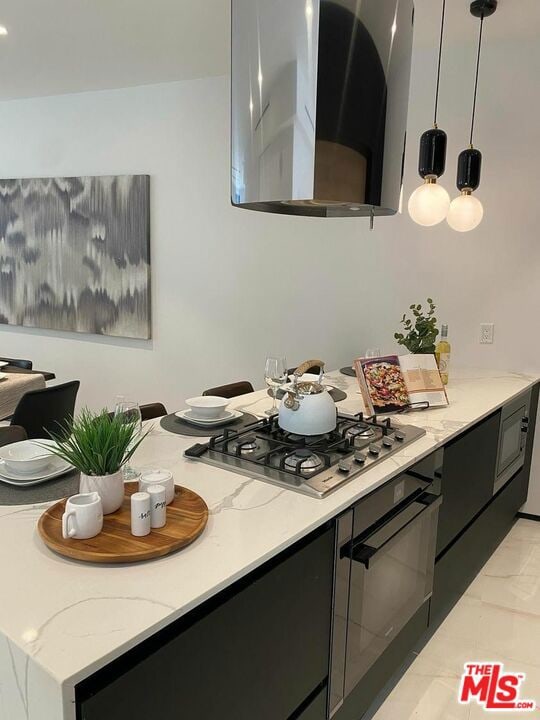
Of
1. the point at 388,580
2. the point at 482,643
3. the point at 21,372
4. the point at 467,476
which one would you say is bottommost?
the point at 482,643

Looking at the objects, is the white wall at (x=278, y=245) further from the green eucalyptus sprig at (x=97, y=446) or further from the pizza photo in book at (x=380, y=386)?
the green eucalyptus sprig at (x=97, y=446)

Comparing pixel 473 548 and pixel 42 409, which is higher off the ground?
pixel 42 409

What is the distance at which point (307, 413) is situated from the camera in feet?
5.90

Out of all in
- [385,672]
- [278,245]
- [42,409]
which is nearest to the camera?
[385,672]

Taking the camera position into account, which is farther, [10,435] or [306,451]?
[10,435]

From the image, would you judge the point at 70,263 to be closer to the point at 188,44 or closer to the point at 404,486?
the point at 188,44

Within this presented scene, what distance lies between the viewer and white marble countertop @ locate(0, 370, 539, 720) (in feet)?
2.88

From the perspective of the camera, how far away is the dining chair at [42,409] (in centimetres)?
274

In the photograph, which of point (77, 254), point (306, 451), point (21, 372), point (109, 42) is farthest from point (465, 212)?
point (77, 254)

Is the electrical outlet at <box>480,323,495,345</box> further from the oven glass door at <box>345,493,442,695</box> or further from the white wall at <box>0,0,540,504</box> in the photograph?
the oven glass door at <box>345,493,442,695</box>

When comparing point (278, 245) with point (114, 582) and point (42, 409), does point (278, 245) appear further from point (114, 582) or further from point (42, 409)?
point (114, 582)

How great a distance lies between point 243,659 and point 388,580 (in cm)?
69

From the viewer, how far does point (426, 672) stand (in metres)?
2.09

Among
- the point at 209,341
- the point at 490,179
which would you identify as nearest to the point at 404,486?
the point at 490,179
